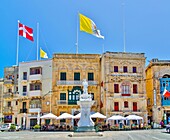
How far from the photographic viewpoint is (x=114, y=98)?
167 feet

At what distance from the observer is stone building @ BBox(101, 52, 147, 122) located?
50719 mm

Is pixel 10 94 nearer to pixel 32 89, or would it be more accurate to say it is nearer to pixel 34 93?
pixel 32 89

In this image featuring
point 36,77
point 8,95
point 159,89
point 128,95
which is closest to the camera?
point 128,95

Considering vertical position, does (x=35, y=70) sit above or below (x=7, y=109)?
above

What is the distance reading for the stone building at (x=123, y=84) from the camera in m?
50.7

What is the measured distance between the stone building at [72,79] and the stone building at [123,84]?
5.87 feet

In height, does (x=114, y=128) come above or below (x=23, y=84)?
below

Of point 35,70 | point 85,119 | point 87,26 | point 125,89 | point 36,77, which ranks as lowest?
point 85,119

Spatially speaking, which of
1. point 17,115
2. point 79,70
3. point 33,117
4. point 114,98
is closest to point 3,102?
point 17,115

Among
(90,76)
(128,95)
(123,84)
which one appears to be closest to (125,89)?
(123,84)

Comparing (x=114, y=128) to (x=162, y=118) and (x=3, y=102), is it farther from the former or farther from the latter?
(x=3, y=102)

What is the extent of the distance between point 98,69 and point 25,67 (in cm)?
1373

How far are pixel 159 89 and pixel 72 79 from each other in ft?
51.0

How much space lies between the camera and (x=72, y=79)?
5278cm
